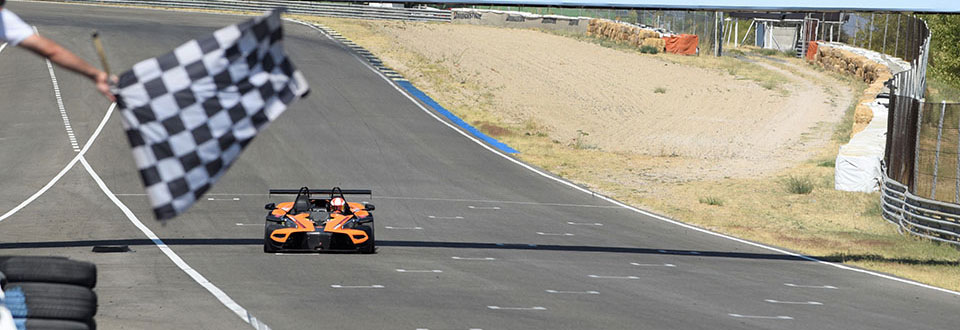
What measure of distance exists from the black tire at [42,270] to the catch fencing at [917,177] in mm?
15953

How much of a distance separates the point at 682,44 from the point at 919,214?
44105 mm

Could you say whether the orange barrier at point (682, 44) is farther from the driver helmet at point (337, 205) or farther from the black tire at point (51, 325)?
the black tire at point (51, 325)

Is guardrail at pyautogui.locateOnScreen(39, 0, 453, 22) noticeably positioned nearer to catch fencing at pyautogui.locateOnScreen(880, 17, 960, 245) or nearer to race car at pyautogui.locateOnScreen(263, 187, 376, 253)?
catch fencing at pyautogui.locateOnScreen(880, 17, 960, 245)

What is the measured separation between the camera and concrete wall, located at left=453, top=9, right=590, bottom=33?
70.9 metres

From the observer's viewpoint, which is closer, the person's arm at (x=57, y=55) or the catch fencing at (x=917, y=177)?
the person's arm at (x=57, y=55)

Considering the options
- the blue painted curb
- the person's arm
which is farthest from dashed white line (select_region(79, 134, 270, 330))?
the blue painted curb

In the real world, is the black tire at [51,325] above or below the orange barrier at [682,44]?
above

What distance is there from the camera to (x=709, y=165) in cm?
3316

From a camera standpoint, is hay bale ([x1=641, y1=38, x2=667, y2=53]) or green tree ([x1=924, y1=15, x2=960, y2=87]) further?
hay bale ([x1=641, y1=38, x2=667, y2=53])

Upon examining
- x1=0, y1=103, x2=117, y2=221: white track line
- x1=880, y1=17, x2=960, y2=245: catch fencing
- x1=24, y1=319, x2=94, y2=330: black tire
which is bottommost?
x1=0, y1=103, x2=117, y2=221: white track line

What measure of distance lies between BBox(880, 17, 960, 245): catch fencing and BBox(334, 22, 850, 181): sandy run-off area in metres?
6.57

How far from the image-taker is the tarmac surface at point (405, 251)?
12.2 meters

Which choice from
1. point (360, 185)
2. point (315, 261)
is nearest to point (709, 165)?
point (360, 185)

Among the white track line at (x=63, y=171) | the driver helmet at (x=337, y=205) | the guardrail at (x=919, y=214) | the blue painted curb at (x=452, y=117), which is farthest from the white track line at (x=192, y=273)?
the blue painted curb at (x=452, y=117)
